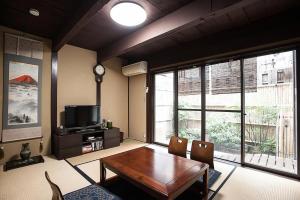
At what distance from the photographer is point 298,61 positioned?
8.25 ft

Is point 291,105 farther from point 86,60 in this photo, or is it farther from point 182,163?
point 86,60

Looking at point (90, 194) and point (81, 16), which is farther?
point (81, 16)

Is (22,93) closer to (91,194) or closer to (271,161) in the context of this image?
(91,194)

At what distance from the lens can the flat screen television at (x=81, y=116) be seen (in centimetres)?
363

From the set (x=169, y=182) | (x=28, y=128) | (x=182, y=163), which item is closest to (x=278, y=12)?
(x=182, y=163)

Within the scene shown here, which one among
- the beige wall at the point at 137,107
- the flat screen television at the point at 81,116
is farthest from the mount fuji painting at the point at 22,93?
the beige wall at the point at 137,107

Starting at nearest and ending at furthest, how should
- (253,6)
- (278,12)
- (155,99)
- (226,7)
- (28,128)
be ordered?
(226,7)
(253,6)
(278,12)
(28,128)
(155,99)

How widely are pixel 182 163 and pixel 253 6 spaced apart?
2.38 metres

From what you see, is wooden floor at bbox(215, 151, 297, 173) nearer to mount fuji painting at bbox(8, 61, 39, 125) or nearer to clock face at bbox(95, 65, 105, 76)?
clock face at bbox(95, 65, 105, 76)

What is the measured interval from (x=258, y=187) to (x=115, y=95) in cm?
390

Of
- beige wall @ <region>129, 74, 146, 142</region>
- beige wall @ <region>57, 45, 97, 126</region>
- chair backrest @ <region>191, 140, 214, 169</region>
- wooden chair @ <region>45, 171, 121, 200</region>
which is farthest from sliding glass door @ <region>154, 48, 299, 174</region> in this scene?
wooden chair @ <region>45, 171, 121, 200</region>

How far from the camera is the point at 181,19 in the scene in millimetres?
2277

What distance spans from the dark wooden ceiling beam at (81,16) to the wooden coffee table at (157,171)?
1874mm

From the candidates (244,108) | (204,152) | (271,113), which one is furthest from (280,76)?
(204,152)
